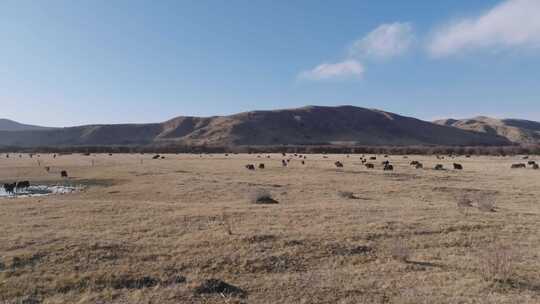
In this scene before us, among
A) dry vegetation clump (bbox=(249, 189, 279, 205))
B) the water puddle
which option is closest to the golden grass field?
dry vegetation clump (bbox=(249, 189, 279, 205))

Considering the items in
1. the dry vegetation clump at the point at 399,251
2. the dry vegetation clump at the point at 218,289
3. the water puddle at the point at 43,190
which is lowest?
the water puddle at the point at 43,190

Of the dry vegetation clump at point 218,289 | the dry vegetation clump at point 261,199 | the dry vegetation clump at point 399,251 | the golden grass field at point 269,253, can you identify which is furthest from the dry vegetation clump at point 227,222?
the dry vegetation clump at point 399,251

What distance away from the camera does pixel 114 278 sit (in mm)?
10359

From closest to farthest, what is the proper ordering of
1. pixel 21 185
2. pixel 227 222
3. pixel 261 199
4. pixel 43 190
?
pixel 227 222 → pixel 261 199 → pixel 43 190 → pixel 21 185

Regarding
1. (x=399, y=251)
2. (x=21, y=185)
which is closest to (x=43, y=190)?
(x=21, y=185)

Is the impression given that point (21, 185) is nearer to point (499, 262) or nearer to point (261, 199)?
point (261, 199)

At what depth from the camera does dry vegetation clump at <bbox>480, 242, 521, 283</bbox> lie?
404 inches

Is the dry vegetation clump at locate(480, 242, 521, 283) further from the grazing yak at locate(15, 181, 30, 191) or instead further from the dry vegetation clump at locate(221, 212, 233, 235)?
the grazing yak at locate(15, 181, 30, 191)

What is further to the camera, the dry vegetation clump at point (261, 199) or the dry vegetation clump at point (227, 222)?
the dry vegetation clump at point (261, 199)

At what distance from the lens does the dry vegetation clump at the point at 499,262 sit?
10273 mm

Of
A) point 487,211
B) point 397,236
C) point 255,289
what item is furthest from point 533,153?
point 255,289

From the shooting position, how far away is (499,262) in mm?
11289

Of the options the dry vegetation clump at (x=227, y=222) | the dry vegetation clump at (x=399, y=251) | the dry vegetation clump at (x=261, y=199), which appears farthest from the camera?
the dry vegetation clump at (x=261, y=199)

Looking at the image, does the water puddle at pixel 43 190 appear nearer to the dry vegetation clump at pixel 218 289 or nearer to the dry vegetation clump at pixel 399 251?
the dry vegetation clump at pixel 218 289
